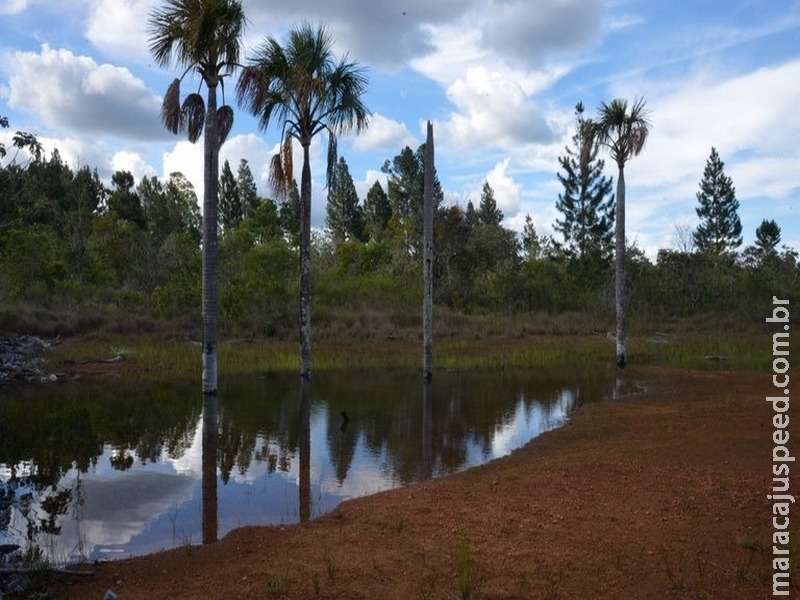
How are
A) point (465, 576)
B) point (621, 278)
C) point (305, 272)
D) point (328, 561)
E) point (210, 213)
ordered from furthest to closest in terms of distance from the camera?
point (621, 278) → point (305, 272) → point (210, 213) → point (328, 561) → point (465, 576)

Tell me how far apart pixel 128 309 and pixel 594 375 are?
73.7 feet

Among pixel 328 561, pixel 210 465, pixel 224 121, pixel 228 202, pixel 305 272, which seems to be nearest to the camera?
pixel 328 561

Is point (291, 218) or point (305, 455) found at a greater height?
point (291, 218)

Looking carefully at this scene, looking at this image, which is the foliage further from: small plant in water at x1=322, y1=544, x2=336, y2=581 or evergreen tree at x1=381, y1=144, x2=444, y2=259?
small plant in water at x1=322, y1=544, x2=336, y2=581

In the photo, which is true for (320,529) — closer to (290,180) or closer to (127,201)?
(290,180)

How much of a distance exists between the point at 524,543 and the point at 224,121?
47.0 ft

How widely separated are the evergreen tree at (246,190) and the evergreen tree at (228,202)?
1548 mm

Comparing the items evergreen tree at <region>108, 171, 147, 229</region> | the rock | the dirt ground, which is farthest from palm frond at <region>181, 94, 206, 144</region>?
evergreen tree at <region>108, 171, 147, 229</region>

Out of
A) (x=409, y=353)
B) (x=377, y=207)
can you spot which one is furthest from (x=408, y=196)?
(x=409, y=353)

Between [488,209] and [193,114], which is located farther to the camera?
[488,209]

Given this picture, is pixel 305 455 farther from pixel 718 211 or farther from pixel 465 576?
pixel 718 211

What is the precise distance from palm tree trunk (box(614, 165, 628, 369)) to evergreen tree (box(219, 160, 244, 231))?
163 ft

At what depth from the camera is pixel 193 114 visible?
54.9 ft

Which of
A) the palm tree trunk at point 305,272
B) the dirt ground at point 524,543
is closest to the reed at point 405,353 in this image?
the palm tree trunk at point 305,272
